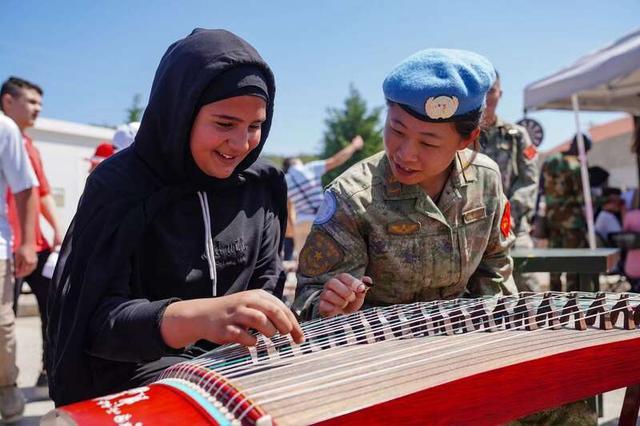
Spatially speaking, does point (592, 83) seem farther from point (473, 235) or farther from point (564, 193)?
point (473, 235)

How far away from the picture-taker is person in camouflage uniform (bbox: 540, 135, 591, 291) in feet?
22.1

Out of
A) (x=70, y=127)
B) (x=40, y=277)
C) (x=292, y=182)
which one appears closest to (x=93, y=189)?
(x=40, y=277)

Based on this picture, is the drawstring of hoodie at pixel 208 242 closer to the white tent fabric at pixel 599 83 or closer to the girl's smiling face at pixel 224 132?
the girl's smiling face at pixel 224 132

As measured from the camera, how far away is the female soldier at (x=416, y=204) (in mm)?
1807

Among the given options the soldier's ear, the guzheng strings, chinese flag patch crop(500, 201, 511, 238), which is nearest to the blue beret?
the soldier's ear

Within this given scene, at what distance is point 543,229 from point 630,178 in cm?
2146

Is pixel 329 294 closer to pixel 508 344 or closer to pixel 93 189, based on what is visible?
pixel 508 344

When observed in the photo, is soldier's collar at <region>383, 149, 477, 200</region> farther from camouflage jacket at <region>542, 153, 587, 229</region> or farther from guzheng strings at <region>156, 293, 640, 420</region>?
camouflage jacket at <region>542, 153, 587, 229</region>

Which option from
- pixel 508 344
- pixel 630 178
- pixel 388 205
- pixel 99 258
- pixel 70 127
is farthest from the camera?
pixel 630 178

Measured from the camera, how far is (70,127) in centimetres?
1130

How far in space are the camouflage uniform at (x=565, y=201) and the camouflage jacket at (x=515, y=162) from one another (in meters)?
2.62

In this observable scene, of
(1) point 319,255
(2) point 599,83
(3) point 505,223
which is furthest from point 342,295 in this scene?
(2) point 599,83

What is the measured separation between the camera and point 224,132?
63.8 inches

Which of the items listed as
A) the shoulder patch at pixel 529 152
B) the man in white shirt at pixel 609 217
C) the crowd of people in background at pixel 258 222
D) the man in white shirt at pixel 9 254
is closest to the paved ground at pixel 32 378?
the man in white shirt at pixel 9 254
